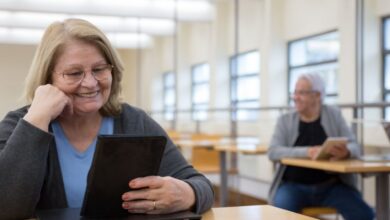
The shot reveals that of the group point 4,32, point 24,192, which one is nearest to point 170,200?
point 24,192

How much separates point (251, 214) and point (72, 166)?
19.3 inches

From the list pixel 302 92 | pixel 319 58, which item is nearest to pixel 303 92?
pixel 302 92

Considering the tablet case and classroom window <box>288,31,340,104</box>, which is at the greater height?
classroom window <box>288,31,340,104</box>

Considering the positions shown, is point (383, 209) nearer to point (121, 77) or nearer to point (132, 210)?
point (121, 77)

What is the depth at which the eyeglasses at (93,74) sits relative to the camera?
1.38 metres

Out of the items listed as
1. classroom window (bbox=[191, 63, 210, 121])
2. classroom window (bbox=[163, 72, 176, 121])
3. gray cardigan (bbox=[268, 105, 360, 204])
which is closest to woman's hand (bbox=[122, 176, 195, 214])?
gray cardigan (bbox=[268, 105, 360, 204])

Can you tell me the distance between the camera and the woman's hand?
1.14 meters

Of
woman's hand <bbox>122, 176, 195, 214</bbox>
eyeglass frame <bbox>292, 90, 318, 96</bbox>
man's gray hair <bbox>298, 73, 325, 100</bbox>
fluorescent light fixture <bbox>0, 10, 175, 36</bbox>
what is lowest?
woman's hand <bbox>122, 176, 195, 214</bbox>

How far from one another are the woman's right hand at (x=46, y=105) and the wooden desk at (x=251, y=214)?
0.43m

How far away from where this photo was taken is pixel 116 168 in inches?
43.5

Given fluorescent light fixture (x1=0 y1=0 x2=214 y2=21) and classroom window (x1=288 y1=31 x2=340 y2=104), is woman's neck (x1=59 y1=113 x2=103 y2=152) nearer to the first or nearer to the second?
fluorescent light fixture (x1=0 y1=0 x2=214 y2=21)

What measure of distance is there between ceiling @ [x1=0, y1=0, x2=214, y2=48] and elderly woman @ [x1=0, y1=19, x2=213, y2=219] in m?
2.85

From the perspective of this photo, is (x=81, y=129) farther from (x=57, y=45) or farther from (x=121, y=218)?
(x=121, y=218)

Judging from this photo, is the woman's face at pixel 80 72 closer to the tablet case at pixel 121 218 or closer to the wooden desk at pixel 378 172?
the tablet case at pixel 121 218
